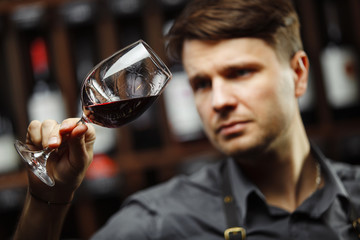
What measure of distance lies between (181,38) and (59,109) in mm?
904

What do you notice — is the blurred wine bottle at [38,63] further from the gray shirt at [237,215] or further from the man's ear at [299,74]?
the man's ear at [299,74]

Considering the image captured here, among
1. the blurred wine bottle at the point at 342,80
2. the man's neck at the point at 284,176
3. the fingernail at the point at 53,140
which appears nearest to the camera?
the fingernail at the point at 53,140

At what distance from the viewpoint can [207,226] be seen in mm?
1112

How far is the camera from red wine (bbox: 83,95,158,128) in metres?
0.77

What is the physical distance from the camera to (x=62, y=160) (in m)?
0.81

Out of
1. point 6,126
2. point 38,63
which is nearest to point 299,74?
point 38,63

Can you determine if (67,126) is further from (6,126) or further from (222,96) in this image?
→ (6,126)

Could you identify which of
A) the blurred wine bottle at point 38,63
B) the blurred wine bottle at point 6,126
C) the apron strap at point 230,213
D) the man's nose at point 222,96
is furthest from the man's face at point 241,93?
the blurred wine bottle at point 6,126

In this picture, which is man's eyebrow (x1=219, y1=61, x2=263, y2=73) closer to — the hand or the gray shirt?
the gray shirt

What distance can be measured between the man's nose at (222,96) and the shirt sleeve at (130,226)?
37 cm

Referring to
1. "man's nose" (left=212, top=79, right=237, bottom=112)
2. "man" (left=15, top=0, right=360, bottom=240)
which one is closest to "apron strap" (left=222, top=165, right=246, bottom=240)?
"man" (left=15, top=0, right=360, bottom=240)

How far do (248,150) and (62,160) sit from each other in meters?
0.51

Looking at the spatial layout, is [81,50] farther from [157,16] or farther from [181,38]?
[181,38]

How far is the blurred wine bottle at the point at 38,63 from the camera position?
1.91 m
